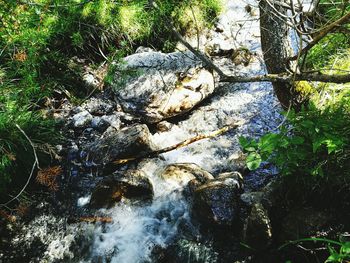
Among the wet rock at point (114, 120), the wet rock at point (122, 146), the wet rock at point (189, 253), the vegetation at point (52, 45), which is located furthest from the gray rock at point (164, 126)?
the wet rock at point (189, 253)

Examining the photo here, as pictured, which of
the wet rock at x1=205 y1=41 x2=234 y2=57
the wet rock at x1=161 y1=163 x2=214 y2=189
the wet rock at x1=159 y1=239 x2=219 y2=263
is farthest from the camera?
the wet rock at x1=205 y1=41 x2=234 y2=57

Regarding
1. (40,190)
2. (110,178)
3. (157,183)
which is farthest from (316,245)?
(40,190)

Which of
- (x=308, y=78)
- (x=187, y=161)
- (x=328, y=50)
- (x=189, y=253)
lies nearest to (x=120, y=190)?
(x=187, y=161)

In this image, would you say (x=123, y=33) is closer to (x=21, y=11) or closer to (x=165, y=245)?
(x=21, y=11)

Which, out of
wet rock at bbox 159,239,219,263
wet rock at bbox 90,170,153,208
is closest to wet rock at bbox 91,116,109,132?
wet rock at bbox 90,170,153,208

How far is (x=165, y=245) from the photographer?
3.51 meters

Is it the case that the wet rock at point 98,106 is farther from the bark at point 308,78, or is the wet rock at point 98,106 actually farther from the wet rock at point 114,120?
the bark at point 308,78

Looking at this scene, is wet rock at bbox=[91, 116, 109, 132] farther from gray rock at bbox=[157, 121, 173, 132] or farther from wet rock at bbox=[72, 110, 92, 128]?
gray rock at bbox=[157, 121, 173, 132]

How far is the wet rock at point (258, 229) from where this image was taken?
3.10 meters

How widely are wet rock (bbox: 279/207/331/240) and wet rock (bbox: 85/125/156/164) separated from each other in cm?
223

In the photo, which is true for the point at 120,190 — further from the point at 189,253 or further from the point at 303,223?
the point at 303,223

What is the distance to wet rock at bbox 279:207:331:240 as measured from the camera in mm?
2932

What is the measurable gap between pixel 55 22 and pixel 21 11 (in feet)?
1.83

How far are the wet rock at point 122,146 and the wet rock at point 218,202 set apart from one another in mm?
1214
